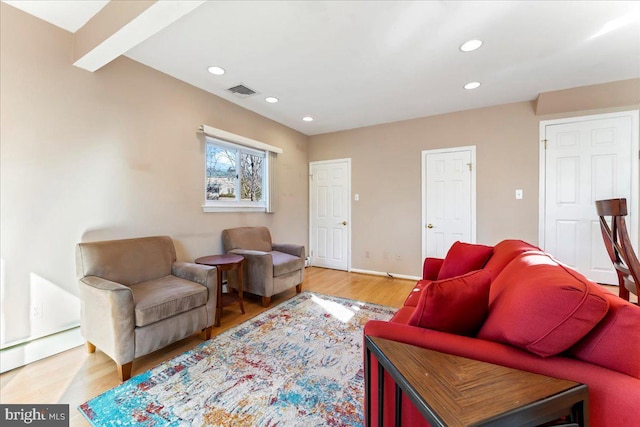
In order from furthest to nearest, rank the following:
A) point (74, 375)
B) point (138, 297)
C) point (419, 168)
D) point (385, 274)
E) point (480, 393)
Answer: point (385, 274) < point (419, 168) < point (138, 297) < point (74, 375) < point (480, 393)

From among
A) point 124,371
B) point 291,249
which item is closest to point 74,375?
point 124,371

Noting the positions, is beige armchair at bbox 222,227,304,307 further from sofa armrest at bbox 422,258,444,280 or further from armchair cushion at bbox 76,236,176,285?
sofa armrest at bbox 422,258,444,280

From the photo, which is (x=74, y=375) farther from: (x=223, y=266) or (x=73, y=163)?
(x=73, y=163)

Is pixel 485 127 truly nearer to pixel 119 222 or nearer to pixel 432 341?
pixel 432 341

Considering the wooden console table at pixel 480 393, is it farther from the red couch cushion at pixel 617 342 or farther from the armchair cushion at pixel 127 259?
the armchair cushion at pixel 127 259

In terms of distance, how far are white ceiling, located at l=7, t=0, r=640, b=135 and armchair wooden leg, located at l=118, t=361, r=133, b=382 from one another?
243cm

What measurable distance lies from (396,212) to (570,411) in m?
3.58

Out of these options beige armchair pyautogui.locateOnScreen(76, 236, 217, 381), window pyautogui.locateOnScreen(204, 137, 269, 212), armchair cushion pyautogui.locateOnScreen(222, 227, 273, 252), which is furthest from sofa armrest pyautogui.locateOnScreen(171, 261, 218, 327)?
window pyautogui.locateOnScreen(204, 137, 269, 212)

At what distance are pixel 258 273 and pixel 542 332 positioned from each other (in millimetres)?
2511

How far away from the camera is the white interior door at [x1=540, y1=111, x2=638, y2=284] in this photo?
2910 millimetres

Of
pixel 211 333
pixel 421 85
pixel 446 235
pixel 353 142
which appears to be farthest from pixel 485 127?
pixel 211 333

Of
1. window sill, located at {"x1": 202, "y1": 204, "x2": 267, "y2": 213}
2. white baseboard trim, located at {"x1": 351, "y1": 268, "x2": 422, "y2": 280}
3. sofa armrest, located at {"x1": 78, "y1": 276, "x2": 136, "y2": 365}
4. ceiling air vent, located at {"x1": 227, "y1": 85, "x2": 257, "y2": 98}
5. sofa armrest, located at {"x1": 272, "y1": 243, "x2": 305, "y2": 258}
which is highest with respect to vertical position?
ceiling air vent, located at {"x1": 227, "y1": 85, "x2": 257, "y2": 98}

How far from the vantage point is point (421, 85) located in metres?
2.92

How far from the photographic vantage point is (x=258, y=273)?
288cm
